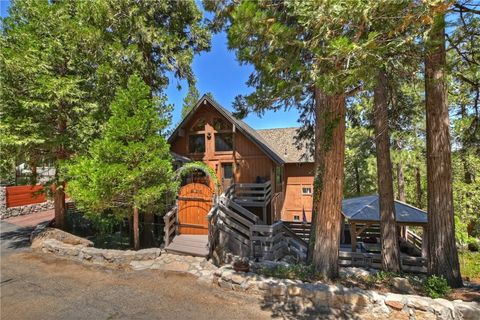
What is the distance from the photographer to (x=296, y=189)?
19484 millimetres

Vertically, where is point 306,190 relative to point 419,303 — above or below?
above

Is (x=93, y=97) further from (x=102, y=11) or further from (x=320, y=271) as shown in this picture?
(x=320, y=271)

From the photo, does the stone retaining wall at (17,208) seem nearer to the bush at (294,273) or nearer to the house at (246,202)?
the house at (246,202)

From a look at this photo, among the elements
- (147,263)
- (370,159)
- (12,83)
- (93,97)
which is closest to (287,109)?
(147,263)

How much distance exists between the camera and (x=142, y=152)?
9.18m

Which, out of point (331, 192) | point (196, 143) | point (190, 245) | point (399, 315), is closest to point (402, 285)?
point (399, 315)

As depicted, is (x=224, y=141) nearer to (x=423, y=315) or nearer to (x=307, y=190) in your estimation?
(x=307, y=190)

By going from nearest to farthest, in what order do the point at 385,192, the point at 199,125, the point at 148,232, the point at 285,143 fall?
the point at 385,192, the point at 148,232, the point at 199,125, the point at 285,143

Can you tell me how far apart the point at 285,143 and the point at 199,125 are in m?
8.00

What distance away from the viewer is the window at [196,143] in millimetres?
16233

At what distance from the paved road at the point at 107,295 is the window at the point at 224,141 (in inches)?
347

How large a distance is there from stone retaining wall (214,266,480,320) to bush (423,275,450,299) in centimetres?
75

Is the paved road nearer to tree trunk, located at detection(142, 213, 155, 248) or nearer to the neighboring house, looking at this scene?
tree trunk, located at detection(142, 213, 155, 248)

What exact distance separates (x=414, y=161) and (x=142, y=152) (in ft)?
59.6
